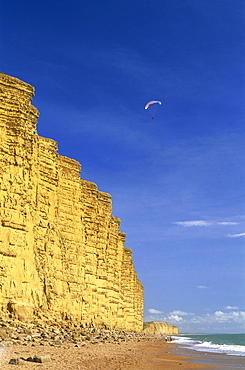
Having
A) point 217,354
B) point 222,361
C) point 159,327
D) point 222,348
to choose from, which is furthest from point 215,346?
point 159,327

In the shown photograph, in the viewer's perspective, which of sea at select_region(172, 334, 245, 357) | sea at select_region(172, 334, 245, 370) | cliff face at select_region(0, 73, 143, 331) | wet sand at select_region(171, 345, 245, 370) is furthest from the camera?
sea at select_region(172, 334, 245, 357)

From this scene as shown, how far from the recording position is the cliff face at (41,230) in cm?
2033

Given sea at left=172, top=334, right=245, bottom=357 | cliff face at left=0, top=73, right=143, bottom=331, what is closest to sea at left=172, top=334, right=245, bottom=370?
sea at left=172, top=334, right=245, bottom=357

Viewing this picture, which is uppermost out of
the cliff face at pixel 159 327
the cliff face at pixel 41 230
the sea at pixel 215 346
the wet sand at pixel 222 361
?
the cliff face at pixel 41 230

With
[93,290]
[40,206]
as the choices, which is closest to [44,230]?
[40,206]

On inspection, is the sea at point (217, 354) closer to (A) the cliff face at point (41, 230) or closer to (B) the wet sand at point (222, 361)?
(B) the wet sand at point (222, 361)

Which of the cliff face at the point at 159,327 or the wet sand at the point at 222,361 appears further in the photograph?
the cliff face at the point at 159,327

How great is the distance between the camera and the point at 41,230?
25047mm

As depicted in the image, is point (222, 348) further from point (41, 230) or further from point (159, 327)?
point (159, 327)

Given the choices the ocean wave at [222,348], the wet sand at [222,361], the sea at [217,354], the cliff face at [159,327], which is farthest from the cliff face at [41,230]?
the cliff face at [159,327]

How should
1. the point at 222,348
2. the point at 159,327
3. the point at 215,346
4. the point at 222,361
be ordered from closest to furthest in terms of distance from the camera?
the point at 222,361 → the point at 222,348 → the point at 215,346 → the point at 159,327

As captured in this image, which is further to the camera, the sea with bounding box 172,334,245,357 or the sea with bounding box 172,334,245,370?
the sea with bounding box 172,334,245,357

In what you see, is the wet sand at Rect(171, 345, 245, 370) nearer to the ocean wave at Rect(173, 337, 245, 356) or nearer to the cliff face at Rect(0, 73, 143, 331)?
the ocean wave at Rect(173, 337, 245, 356)

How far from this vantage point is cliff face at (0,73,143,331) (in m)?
20.3
